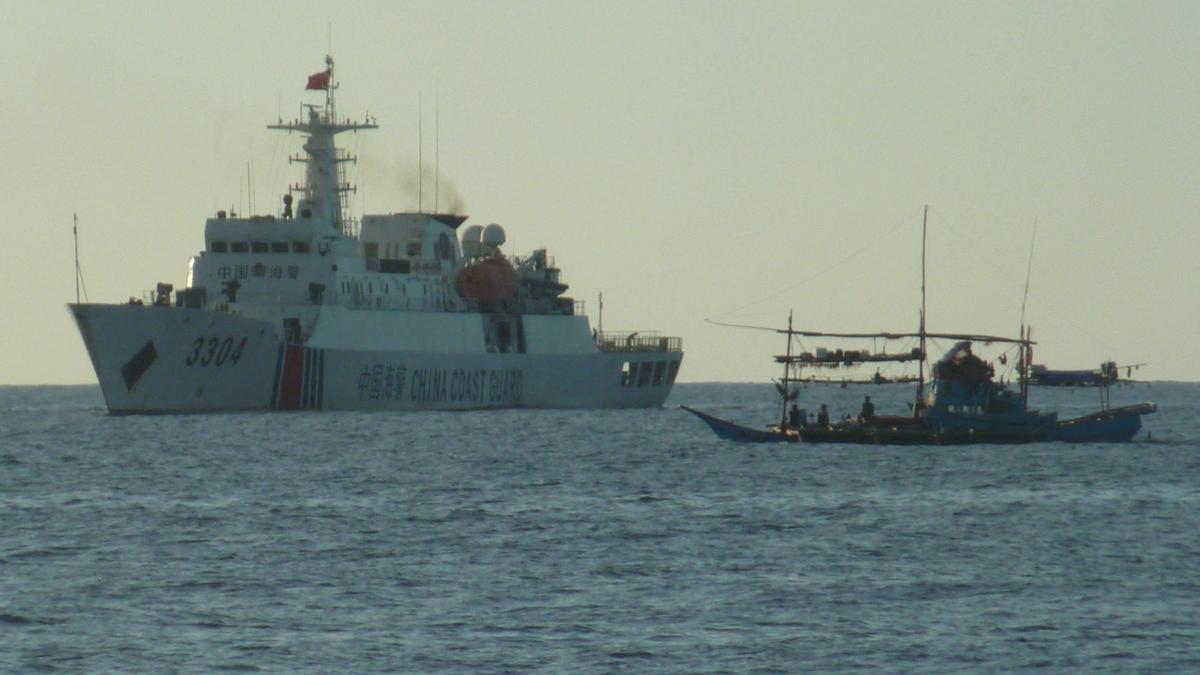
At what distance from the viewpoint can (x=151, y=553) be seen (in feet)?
136

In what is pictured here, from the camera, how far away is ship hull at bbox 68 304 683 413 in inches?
3506

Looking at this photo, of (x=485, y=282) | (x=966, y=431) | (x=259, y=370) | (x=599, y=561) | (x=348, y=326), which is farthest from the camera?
(x=485, y=282)

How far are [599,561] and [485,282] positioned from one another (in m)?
75.1

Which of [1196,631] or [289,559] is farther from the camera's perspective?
[289,559]

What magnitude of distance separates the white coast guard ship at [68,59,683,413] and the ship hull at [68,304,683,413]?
0.24 feet

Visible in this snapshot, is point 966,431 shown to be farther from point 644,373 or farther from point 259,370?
point 644,373

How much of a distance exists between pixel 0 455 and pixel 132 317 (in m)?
15.9

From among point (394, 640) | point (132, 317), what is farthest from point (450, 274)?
point (394, 640)

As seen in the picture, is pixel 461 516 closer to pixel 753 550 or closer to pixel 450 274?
pixel 753 550

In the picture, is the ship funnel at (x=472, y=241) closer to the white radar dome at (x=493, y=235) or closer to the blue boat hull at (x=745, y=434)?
the white radar dome at (x=493, y=235)

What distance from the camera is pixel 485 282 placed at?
115125 millimetres

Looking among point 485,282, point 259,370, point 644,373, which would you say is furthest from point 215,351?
point 644,373

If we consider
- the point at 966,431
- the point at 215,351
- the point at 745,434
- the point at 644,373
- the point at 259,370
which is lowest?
the point at 745,434

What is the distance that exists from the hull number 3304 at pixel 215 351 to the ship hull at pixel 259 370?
0.04 metres
